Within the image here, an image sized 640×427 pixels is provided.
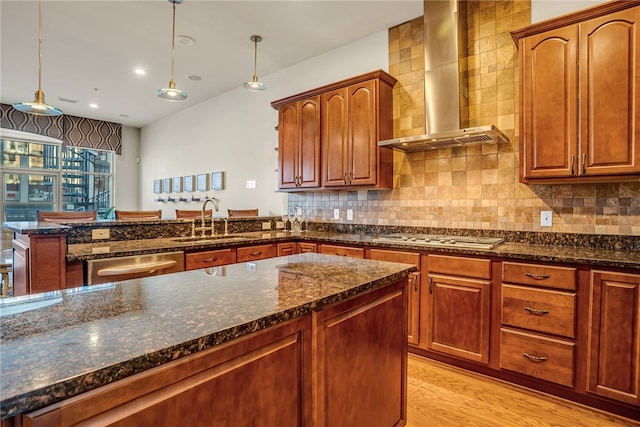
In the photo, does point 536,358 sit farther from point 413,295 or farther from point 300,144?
point 300,144

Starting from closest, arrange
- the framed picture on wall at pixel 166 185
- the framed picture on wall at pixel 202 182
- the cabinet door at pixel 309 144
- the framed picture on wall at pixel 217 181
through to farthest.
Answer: the cabinet door at pixel 309 144 < the framed picture on wall at pixel 217 181 < the framed picture on wall at pixel 202 182 < the framed picture on wall at pixel 166 185

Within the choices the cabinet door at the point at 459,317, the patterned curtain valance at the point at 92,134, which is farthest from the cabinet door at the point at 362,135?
the patterned curtain valance at the point at 92,134

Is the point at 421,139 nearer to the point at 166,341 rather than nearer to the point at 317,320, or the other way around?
the point at 317,320

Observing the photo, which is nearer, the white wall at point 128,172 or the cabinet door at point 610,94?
the cabinet door at point 610,94

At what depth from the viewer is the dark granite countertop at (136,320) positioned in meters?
0.59

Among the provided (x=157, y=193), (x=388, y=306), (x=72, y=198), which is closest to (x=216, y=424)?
(x=388, y=306)

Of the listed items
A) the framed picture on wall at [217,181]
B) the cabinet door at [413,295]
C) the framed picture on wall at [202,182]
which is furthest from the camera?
the framed picture on wall at [202,182]

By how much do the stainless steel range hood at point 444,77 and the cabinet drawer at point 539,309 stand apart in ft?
4.02

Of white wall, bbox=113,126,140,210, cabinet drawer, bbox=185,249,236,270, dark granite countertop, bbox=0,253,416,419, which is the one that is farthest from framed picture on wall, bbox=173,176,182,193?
dark granite countertop, bbox=0,253,416,419

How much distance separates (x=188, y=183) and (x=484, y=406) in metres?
5.57

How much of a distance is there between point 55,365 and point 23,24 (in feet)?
14.2

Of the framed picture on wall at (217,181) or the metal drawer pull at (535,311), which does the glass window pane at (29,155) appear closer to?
the framed picture on wall at (217,181)

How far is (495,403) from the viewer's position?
6.89 ft

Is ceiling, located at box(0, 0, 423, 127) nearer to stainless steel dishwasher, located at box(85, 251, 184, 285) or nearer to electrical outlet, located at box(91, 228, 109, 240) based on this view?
electrical outlet, located at box(91, 228, 109, 240)
